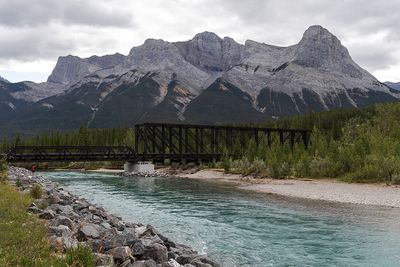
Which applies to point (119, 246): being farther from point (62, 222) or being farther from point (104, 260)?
point (62, 222)

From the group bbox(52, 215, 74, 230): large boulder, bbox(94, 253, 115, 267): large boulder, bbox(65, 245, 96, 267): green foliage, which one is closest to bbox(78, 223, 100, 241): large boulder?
bbox(52, 215, 74, 230): large boulder

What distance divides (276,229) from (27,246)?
18.7m

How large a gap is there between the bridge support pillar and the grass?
3323 inches

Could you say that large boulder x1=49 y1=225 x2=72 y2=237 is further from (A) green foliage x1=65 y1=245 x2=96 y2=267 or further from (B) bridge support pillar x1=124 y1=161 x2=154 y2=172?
(B) bridge support pillar x1=124 y1=161 x2=154 y2=172

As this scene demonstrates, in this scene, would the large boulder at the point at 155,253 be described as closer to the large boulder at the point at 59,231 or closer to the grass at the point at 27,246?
the large boulder at the point at 59,231

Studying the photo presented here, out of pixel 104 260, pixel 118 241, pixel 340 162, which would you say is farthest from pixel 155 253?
pixel 340 162

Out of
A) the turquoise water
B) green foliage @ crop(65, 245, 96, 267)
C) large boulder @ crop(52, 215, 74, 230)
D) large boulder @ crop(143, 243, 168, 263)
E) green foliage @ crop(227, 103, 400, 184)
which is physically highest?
green foliage @ crop(227, 103, 400, 184)

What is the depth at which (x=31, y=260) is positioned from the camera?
11.1 metres

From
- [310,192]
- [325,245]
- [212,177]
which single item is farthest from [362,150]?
[325,245]

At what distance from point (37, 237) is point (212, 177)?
77728mm

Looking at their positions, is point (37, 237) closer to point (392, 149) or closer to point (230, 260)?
point (230, 260)

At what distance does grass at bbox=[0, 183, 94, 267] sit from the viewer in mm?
10961

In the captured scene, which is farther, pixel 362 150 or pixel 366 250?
pixel 362 150

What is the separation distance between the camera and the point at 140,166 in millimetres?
103375
